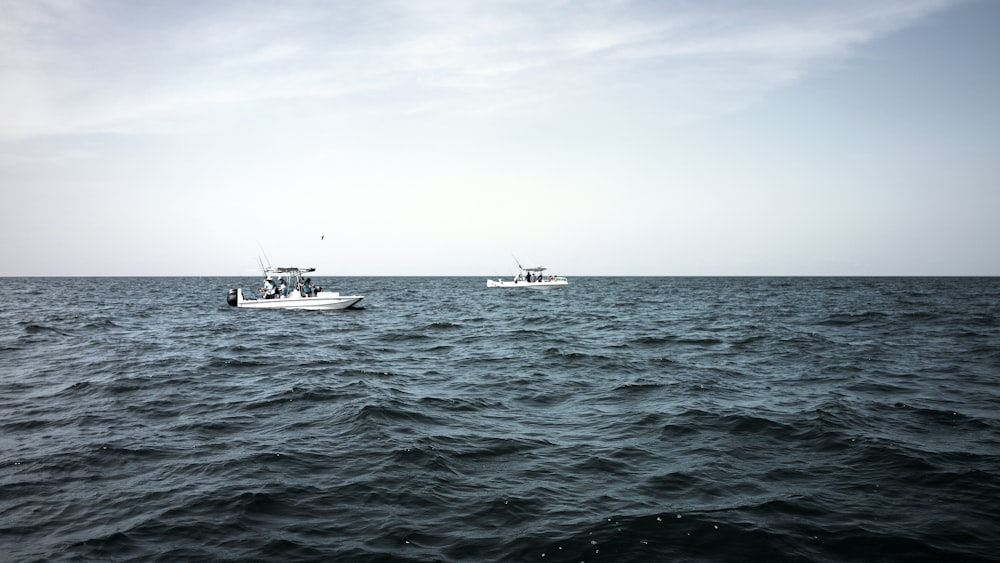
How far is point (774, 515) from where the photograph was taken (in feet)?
25.3

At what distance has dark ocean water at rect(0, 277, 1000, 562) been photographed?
710 centimetres

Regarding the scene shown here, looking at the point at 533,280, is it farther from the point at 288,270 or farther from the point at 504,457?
the point at 504,457

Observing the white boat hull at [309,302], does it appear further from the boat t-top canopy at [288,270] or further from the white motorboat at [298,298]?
the boat t-top canopy at [288,270]

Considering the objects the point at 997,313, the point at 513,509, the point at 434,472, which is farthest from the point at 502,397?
the point at 997,313

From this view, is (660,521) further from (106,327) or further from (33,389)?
(106,327)

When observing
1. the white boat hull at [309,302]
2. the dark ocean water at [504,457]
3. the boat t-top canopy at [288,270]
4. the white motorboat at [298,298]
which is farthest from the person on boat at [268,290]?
the dark ocean water at [504,457]

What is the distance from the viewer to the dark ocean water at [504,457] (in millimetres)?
7102

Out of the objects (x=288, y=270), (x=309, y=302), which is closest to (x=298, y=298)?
(x=309, y=302)

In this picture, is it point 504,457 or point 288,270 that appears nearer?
point 504,457

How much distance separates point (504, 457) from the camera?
34.0ft

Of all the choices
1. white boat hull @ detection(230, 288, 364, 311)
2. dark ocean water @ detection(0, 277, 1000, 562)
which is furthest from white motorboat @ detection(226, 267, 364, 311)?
dark ocean water @ detection(0, 277, 1000, 562)

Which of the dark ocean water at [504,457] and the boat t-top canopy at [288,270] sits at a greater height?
the boat t-top canopy at [288,270]

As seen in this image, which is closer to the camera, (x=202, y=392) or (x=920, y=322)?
(x=202, y=392)

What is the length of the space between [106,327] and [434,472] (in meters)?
34.1
